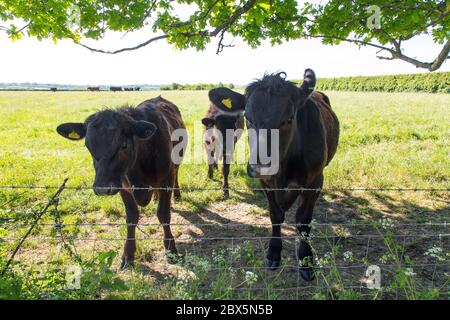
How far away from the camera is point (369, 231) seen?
481cm

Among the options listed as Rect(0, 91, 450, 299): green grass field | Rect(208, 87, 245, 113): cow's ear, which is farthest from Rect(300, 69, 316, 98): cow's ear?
Rect(0, 91, 450, 299): green grass field

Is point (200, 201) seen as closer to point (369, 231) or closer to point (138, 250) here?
point (138, 250)

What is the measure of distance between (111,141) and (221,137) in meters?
3.61

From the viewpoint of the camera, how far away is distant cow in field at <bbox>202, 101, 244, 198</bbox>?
6.62 metres

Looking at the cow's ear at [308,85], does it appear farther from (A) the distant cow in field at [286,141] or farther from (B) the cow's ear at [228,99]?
(B) the cow's ear at [228,99]

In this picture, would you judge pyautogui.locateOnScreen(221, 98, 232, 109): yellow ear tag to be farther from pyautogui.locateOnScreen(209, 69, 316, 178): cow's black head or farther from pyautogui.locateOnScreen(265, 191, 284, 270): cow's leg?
pyautogui.locateOnScreen(265, 191, 284, 270): cow's leg

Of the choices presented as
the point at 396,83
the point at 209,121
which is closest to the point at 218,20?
the point at 209,121

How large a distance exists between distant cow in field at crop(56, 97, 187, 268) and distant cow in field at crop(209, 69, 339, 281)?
94 centimetres

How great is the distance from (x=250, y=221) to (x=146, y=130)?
2.37 m

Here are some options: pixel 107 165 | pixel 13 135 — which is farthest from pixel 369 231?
pixel 13 135

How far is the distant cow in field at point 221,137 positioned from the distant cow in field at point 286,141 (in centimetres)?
249

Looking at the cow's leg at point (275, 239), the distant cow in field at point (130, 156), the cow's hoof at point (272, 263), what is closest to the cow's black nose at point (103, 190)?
the distant cow in field at point (130, 156)
